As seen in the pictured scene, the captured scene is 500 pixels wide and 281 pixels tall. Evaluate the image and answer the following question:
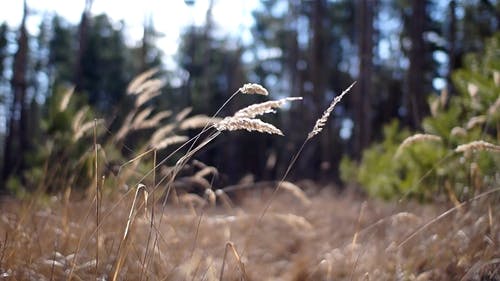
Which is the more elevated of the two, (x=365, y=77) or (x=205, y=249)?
(x=205, y=249)

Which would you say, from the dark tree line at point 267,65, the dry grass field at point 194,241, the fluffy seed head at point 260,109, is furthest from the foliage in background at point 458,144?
the dark tree line at point 267,65

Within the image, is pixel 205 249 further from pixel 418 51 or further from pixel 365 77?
pixel 418 51

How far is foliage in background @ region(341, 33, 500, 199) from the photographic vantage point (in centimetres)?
266

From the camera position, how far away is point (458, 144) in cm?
344

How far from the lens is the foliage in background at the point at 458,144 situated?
2658 mm

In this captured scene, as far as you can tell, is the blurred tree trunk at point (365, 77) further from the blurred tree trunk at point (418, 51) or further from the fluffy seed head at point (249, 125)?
the fluffy seed head at point (249, 125)

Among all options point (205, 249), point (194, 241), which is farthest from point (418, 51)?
point (194, 241)

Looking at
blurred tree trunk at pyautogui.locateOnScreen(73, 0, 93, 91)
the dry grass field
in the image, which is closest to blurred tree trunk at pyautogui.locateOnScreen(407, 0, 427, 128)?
blurred tree trunk at pyautogui.locateOnScreen(73, 0, 93, 91)

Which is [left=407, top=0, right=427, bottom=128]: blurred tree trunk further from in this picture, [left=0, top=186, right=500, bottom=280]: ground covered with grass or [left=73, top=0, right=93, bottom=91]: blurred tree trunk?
[left=0, top=186, right=500, bottom=280]: ground covered with grass

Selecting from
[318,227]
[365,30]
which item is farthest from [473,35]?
[318,227]

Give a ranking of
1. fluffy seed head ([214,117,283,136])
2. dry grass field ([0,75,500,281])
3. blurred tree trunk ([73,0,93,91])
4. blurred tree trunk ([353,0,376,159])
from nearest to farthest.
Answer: fluffy seed head ([214,117,283,136])
dry grass field ([0,75,500,281])
blurred tree trunk ([353,0,376,159])
blurred tree trunk ([73,0,93,91])

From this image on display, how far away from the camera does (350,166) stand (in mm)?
8562

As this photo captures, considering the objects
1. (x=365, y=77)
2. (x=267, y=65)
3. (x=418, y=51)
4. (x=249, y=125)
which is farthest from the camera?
(x=267, y=65)

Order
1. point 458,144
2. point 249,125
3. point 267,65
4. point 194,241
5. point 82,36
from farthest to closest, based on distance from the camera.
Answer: point 267,65 < point 82,36 < point 458,144 < point 194,241 < point 249,125
